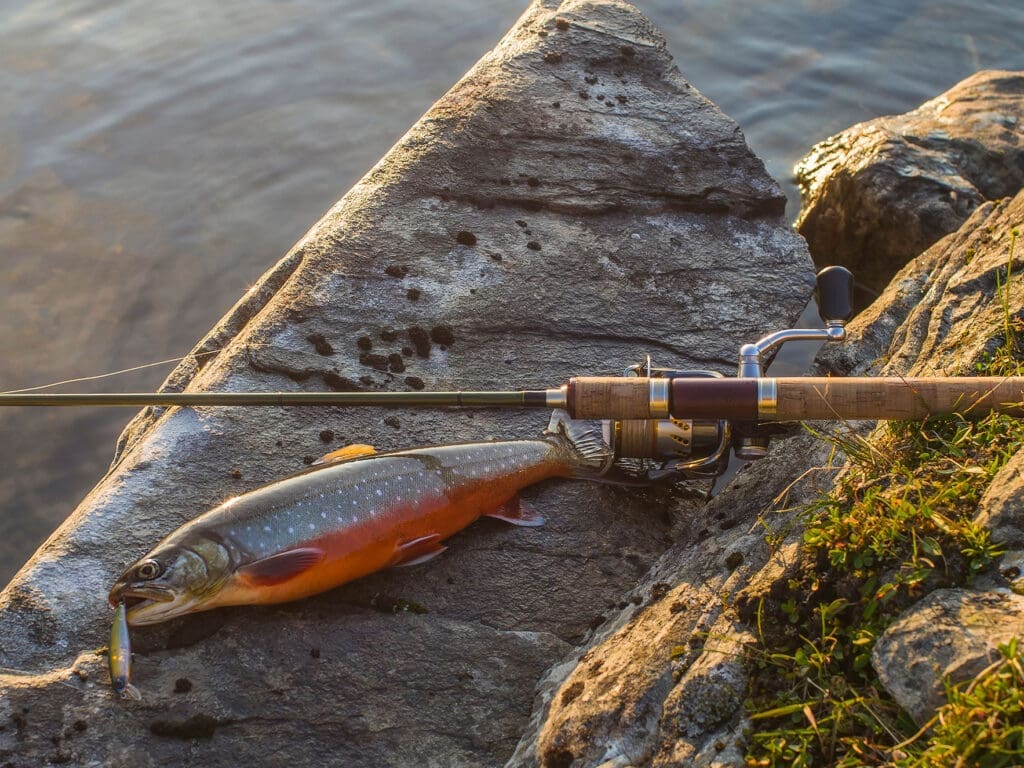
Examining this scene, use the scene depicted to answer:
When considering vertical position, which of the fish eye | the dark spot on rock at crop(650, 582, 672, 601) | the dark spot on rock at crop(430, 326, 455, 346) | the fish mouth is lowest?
the dark spot on rock at crop(650, 582, 672, 601)

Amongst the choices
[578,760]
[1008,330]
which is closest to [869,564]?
[578,760]

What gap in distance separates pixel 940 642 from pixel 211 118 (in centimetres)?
1074

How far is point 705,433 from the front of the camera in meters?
5.00

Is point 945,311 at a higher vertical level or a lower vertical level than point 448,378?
higher

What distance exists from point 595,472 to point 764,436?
83 centimetres

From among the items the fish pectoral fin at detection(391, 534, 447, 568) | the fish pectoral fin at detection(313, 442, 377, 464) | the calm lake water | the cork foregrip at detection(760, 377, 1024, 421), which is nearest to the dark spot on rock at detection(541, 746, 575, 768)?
the fish pectoral fin at detection(391, 534, 447, 568)

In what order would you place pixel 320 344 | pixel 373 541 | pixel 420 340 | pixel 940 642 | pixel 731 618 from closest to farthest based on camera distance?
pixel 940 642, pixel 731 618, pixel 373 541, pixel 320 344, pixel 420 340

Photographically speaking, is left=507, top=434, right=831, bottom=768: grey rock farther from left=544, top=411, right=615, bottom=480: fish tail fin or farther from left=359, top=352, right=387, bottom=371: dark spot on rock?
left=359, top=352, right=387, bottom=371: dark spot on rock

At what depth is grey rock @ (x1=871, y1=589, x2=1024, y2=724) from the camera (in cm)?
306

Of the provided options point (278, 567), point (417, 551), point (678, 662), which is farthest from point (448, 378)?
point (678, 662)

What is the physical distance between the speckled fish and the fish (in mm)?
71

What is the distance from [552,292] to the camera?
21.0 ft

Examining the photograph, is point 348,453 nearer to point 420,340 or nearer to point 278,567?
point 278,567

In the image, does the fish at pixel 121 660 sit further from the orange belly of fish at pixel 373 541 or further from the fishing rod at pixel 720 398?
the fishing rod at pixel 720 398
